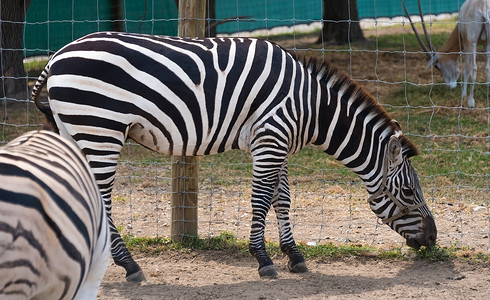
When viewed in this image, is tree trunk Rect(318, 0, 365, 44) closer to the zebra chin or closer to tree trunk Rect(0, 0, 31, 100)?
tree trunk Rect(0, 0, 31, 100)

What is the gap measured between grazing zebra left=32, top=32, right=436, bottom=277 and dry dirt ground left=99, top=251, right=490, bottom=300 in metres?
0.19

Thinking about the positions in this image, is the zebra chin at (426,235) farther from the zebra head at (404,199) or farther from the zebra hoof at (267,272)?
the zebra hoof at (267,272)

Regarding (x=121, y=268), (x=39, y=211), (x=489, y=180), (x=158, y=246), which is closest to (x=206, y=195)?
(x=158, y=246)

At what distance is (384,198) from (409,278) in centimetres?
65

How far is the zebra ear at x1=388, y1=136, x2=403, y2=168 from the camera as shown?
5.04m

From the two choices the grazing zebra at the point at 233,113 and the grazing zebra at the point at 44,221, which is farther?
the grazing zebra at the point at 233,113

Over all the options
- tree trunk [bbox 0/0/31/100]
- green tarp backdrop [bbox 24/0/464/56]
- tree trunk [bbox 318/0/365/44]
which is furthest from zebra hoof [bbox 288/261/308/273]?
tree trunk [bbox 318/0/365/44]

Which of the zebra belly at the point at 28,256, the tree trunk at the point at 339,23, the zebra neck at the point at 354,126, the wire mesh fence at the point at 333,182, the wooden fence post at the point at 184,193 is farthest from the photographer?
the tree trunk at the point at 339,23

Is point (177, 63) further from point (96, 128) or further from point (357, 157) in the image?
point (357, 157)

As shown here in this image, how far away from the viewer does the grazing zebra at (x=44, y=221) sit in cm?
192

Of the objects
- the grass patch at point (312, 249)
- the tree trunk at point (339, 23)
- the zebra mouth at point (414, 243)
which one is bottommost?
the grass patch at point (312, 249)

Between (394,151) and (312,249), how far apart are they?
3.56ft

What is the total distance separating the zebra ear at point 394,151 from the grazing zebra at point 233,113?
0.03 ft

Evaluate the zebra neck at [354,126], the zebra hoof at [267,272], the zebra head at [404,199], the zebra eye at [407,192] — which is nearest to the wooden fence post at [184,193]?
the zebra hoof at [267,272]
